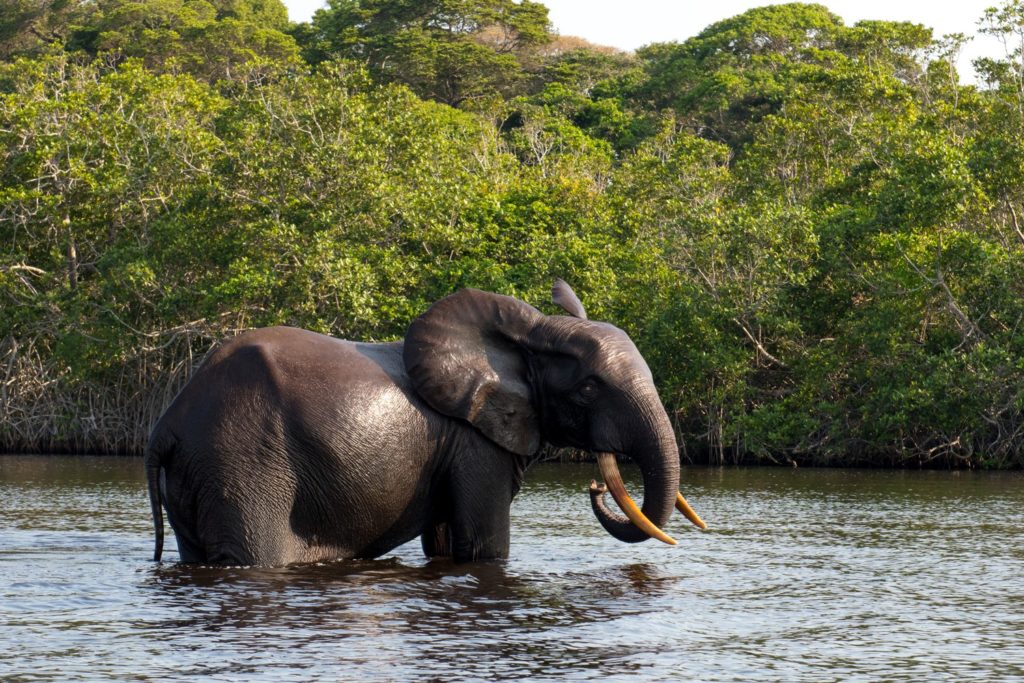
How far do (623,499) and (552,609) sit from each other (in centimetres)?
145

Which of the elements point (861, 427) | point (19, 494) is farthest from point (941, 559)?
point (861, 427)

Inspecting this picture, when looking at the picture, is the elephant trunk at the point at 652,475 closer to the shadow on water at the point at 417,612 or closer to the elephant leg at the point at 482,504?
the shadow on water at the point at 417,612

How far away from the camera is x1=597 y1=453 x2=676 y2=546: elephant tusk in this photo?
39.8 feet

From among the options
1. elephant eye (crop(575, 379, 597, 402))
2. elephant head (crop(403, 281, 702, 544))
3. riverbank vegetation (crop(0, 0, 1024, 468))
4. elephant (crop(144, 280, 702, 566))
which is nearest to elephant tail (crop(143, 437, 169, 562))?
elephant (crop(144, 280, 702, 566))

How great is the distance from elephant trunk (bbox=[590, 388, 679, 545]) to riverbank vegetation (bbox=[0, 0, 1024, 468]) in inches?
600

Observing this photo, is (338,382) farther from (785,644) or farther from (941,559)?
(941,559)

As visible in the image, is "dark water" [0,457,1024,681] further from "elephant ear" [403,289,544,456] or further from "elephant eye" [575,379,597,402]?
"elephant eye" [575,379,597,402]

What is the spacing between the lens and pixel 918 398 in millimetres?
26578

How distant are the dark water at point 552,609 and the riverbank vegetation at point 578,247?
436 inches

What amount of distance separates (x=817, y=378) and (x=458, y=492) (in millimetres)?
17463

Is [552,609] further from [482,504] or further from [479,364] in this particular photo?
[479,364]

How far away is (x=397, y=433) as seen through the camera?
1223cm

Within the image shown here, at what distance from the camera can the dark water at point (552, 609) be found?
29.9 ft

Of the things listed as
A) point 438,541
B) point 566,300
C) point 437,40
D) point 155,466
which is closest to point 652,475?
point 566,300
